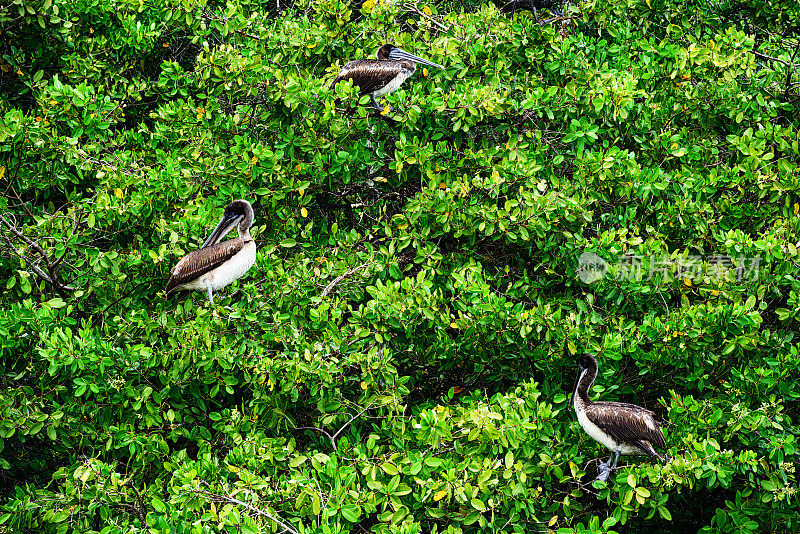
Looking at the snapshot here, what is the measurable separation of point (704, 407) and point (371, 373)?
208cm

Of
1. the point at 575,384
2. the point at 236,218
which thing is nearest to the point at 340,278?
the point at 236,218

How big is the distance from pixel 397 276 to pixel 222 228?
125 centimetres

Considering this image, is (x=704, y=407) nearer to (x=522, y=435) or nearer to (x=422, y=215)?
(x=522, y=435)

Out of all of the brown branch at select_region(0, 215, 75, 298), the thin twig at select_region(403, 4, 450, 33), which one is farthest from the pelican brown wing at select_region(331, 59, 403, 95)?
the brown branch at select_region(0, 215, 75, 298)

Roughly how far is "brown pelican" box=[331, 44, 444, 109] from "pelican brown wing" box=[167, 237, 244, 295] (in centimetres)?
202

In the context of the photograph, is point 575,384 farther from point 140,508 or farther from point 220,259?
point 140,508

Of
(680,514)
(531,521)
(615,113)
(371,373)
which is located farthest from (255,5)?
(680,514)

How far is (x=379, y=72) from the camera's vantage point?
20.7ft

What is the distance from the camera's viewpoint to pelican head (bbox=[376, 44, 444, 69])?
634 cm

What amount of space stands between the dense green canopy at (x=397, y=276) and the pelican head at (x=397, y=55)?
0.17 meters

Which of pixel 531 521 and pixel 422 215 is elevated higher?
pixel 422 215

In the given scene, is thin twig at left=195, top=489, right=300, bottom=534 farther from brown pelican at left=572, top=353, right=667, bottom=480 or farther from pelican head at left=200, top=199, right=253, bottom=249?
brown pelican at left=572, top=353, right=667, bottom=480

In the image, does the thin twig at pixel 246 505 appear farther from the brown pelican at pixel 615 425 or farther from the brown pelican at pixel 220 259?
the brown pelican at pixel 615 425

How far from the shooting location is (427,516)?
4.64m
